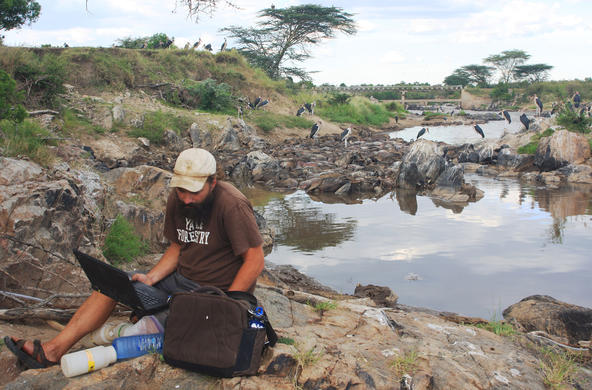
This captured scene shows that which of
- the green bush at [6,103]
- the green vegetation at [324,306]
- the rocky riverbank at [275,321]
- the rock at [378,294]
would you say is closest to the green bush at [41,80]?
the rocky riverbank at [275,321]

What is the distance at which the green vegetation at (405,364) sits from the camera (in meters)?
3.05

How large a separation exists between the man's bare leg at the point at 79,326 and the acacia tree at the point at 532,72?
63.6 metres

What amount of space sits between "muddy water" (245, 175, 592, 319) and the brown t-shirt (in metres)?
2.92

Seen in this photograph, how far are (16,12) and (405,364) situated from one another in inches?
580

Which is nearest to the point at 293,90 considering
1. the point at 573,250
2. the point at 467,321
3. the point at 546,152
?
the point at 546,152

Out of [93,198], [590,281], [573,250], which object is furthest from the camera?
[573,250]

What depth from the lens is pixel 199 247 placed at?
3006 mm

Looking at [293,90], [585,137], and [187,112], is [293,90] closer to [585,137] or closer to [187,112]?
[187,112]

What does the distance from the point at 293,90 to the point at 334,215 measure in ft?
67.7

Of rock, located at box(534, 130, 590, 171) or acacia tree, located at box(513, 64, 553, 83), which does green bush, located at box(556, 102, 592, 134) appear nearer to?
rock, located at box(534, 130, 590, 171)

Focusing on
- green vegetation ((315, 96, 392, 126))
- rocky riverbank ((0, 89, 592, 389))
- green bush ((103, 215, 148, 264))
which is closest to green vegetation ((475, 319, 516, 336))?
rocky riverbank ((0, 89, 592, 389))

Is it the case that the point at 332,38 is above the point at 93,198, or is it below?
above

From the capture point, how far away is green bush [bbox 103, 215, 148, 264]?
5.12m

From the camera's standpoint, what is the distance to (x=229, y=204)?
2.86 metres
